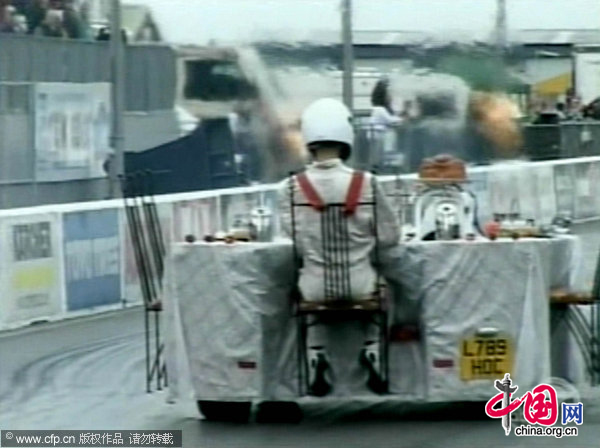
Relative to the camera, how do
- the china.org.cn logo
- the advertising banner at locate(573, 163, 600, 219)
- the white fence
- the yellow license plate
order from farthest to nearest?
1. the advertising banner at locate(573, 163, 600, 219)
2. the white fence
3. the yellow license plate
4. the china.org.cn logo

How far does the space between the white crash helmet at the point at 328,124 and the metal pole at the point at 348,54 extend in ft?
35.0

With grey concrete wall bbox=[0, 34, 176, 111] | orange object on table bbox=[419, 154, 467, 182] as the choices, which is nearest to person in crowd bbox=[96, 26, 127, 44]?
grey concrete wall bbox=[0, 34, 176, 111]

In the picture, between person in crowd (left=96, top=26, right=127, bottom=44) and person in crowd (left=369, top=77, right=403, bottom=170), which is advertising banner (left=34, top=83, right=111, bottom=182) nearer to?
person in crowd (left=96, top=26, right=127, bottom=44)

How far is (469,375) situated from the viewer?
10414 millimetres

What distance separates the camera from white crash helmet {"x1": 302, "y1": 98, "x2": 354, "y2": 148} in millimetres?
10398

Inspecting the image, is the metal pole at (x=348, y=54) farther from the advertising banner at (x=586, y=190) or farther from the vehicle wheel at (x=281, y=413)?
the vehicle wheel at (x=281, y=413)

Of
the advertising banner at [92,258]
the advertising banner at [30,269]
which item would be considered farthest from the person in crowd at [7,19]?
the advertising banner at [30,269]

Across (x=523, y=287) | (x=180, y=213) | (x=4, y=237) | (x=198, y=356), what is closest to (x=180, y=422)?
(x=198, y=356)

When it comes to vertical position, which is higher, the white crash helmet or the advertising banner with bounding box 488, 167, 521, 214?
the white crash helmet

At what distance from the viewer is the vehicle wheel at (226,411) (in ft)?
35.1

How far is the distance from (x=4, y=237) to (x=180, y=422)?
574cm

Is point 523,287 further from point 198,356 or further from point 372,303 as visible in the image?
point 198,356

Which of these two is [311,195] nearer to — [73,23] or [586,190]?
[73,23]

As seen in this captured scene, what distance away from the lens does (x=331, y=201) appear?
33.8 feet
